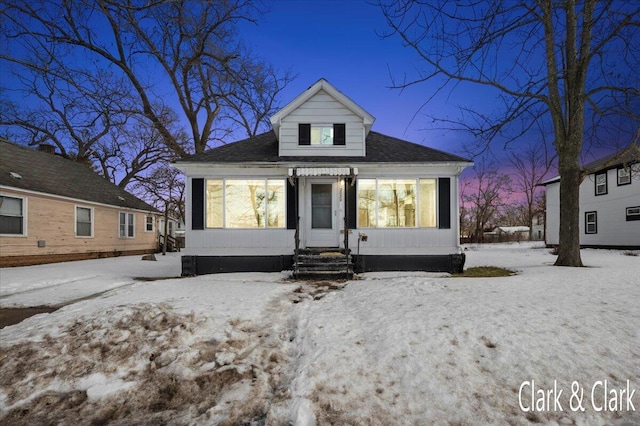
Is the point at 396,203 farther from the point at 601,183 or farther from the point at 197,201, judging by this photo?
the point at 601,183

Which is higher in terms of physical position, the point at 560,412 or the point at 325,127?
the point at 325,127

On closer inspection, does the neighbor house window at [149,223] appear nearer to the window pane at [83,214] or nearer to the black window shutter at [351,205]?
the window pane at [83,214]

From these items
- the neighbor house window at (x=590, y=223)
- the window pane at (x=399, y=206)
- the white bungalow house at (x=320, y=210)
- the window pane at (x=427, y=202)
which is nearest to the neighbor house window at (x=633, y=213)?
the neighbor house window at (x=590, y=223)

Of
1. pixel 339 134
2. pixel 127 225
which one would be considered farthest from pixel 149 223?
pixel 339 134

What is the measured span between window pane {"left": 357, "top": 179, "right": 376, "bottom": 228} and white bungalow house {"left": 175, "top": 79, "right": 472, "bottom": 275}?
0.03m

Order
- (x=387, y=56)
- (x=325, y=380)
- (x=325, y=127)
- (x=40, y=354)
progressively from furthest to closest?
1. (x=325, y=127)
2. (x=387, y=56)
3. (x=40, y=354)
4. (x=325, y=380)

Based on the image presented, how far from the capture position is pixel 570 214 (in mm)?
9516

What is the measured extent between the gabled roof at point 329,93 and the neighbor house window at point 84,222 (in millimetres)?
11536

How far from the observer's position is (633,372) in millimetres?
2752

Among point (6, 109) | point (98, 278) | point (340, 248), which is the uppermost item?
point (6, 109)

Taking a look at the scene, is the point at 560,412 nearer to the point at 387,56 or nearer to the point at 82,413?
the point at 82,413

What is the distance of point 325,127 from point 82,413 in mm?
9418

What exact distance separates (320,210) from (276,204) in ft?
4.90

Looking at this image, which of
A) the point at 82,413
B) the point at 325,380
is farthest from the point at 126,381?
the point at 325,380
